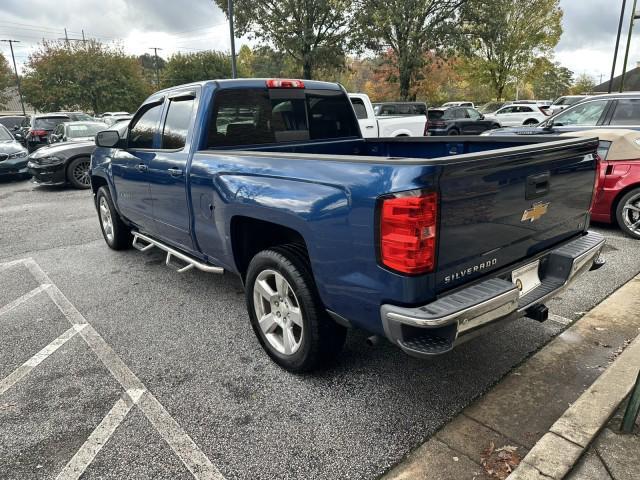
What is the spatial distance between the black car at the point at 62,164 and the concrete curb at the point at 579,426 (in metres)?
10.6

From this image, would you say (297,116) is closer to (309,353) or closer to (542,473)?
(309,353)

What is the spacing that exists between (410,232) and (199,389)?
1754mm

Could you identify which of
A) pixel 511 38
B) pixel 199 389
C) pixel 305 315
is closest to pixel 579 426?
pixel 305 315

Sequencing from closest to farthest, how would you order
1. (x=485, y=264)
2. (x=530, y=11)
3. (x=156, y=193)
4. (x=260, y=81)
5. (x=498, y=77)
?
1. (x=485, y=264)
2. (x=260, y=81)
3. (x=156, y=193)
4. (x=530, y=11)
5. (x=498, y=77)

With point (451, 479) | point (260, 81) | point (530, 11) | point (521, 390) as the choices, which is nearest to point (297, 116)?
point (260, 81)

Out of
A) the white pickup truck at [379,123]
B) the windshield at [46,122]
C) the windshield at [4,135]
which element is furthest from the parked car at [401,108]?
the windshield at [4,135]

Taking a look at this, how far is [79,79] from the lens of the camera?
111ft

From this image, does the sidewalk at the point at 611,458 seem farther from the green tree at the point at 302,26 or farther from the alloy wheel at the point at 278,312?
the green tree at the point at 302,26

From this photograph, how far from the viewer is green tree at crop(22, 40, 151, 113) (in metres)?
33.4

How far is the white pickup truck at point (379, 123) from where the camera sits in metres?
11.1

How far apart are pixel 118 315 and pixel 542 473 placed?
3.44 m

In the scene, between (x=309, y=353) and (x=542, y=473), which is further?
(x=309, y=353)

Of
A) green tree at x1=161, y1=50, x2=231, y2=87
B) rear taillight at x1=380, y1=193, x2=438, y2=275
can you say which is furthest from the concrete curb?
green tree at x1=161, y1=50, x2=231, y2=87

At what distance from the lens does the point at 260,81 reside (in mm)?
3887
